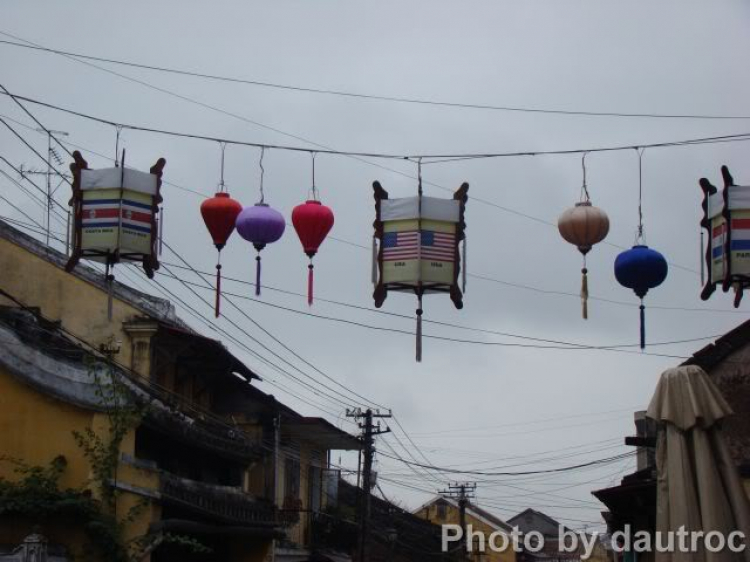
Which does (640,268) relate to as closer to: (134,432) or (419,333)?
(419,333)

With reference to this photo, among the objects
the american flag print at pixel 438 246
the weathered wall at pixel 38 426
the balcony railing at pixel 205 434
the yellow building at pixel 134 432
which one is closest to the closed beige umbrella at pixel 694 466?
the american flag print at pixel 438 246

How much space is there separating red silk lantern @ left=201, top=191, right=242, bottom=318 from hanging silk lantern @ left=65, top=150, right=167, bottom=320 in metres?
0.72

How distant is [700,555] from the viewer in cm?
1191

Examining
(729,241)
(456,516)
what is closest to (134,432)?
(729,241)

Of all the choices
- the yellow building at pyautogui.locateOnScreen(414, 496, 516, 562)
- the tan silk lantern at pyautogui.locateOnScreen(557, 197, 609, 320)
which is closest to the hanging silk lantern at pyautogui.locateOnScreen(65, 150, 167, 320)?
the tan silk lantern at pyautogui.locateOnScreen(557, 197, 609, 320)

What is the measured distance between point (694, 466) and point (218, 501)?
15.3 m

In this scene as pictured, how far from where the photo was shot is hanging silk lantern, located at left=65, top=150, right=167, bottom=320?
1477cm

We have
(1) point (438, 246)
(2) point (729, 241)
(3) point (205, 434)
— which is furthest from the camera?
(3) point (205, 434)

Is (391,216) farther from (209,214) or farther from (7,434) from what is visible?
(7,434)

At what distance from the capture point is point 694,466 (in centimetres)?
1252

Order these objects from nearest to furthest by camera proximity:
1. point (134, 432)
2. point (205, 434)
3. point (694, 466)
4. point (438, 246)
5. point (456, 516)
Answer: point (694, 466) < point (438, 246) < point (134, 432) < point (205, 434) < point (456, 516)

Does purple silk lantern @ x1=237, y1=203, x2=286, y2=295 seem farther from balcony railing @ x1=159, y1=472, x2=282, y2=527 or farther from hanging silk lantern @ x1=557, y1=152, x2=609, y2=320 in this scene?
balcony railing @ x1=159, y1=472, x2=282, y2=527

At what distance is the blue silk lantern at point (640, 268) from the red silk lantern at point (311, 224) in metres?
3.59

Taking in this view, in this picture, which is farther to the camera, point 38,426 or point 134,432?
point 134,432
